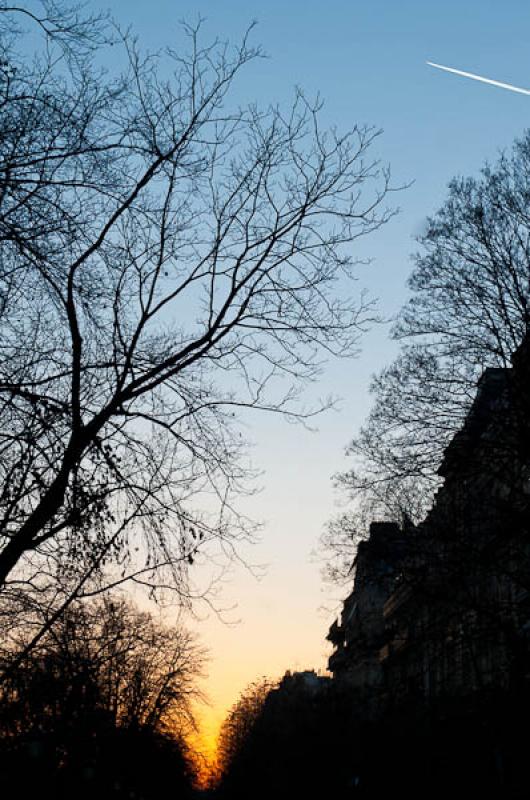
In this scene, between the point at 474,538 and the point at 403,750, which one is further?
the point at 403,750

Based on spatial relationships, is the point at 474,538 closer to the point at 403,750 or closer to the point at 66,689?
the point at 66,689

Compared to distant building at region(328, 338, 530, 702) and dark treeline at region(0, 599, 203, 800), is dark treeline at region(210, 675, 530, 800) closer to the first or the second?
distant building at region(328, 338, 530, 702)

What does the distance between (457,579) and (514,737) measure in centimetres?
726

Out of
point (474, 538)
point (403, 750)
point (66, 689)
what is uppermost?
point (403, 750)

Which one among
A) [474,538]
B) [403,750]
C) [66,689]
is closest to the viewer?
[66,689]

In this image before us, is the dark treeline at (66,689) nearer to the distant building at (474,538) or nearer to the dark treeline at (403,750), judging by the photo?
the distant building at (474,538)

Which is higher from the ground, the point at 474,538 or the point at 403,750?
the point at 403,750

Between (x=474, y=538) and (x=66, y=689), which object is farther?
(x=474, y=538)

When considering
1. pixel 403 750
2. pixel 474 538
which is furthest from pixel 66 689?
pixel 403 750

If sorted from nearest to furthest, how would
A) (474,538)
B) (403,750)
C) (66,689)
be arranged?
(66,689) → (474,538) → (403,750)

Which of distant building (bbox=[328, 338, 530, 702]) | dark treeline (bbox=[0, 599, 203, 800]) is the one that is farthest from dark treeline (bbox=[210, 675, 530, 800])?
dark treeline (bbox=[0, 599, 203, 800])

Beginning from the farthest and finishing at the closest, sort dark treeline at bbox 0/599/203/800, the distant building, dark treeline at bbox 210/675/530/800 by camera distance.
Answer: dark treeline at bbox 210/675/530/800 → the distant building → dark treeline at bbox 0/599/203/800

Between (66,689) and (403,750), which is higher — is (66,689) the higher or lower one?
the lower one

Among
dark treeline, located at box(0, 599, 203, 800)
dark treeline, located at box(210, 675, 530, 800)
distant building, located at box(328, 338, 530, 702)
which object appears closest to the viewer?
dark treeline, located at box(0, 599, 203, 800)
